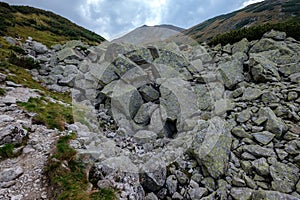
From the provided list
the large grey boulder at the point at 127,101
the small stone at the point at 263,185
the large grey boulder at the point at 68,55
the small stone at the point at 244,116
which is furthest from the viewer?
the large grey boulder at the point at 68,55

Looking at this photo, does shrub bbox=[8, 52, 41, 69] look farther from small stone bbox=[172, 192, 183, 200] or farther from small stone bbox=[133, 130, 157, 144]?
small stone bbox=[172, 192, 183, 200]

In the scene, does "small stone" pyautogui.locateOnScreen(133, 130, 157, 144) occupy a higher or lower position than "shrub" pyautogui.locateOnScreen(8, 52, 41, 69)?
lower

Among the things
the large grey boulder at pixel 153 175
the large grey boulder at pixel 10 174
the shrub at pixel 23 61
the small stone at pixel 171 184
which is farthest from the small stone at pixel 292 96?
the shrub at pixel 23 61

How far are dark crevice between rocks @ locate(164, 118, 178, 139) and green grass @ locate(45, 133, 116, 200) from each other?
463 cm

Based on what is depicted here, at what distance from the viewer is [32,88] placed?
11.7 meters

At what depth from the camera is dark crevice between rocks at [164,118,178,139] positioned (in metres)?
9.57

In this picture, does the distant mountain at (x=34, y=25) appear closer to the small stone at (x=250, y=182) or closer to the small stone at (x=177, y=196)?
the small stone at (x=177, y=196)

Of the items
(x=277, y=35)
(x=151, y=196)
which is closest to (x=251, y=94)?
(x=151, y=196)

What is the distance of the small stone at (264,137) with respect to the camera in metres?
7.51

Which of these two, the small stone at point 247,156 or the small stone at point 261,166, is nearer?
the small stone at point 261,166

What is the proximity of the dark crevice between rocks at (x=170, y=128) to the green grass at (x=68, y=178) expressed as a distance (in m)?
4.63

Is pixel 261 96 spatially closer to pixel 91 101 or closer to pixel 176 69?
pixel 176 69

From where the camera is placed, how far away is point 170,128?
9938 mm

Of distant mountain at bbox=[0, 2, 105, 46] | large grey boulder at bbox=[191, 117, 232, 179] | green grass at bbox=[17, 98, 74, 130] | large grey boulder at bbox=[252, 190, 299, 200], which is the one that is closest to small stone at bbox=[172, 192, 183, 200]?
large grey boulder at bbox=[191, 117, 232, 179]
